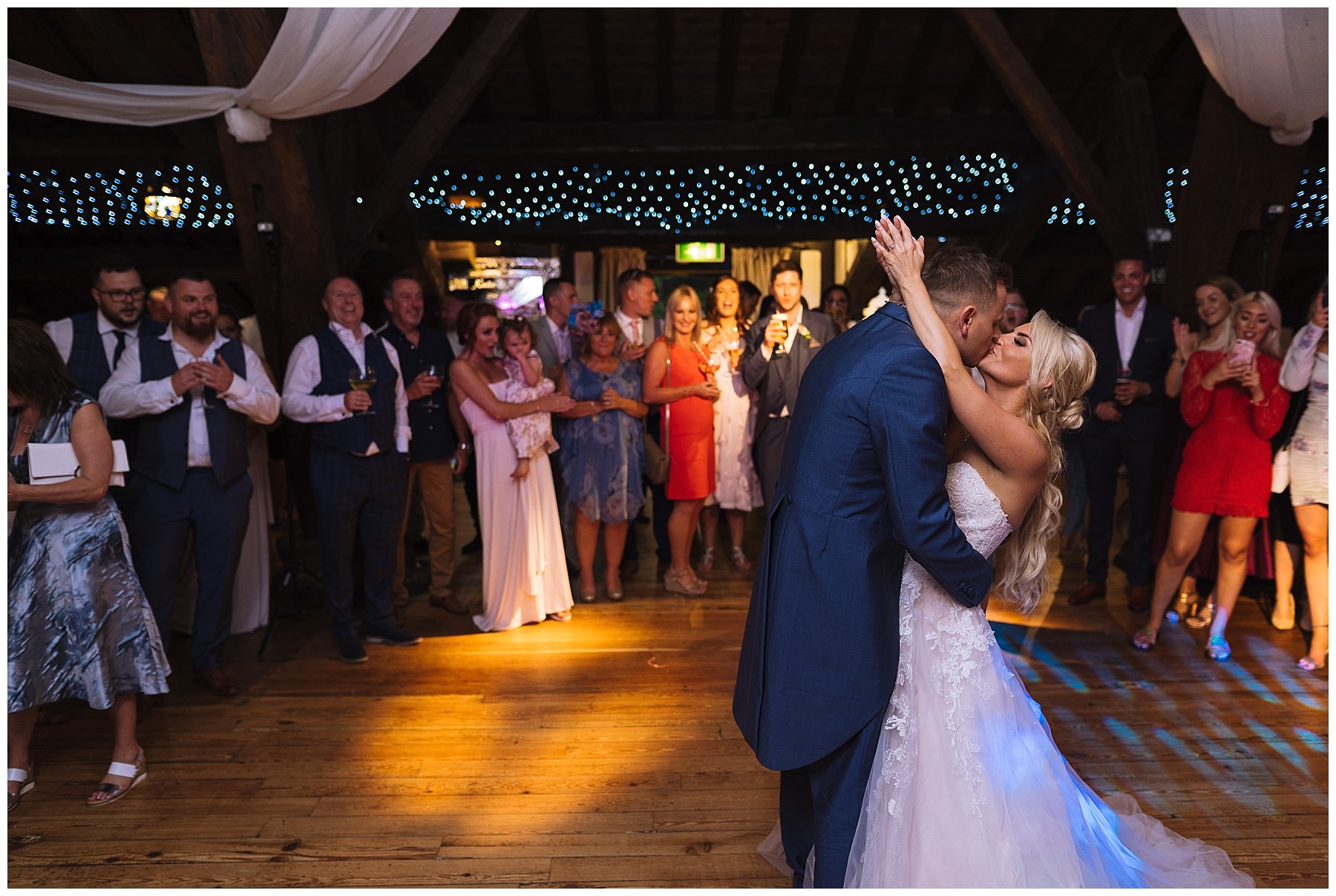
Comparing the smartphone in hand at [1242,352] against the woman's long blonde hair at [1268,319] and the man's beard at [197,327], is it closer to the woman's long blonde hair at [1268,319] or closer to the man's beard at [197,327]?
the woman's long blonde hair at [1268,319]

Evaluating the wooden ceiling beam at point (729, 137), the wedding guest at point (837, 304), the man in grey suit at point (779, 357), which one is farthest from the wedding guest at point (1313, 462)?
the wooden ceiling beam at point (729, 137)

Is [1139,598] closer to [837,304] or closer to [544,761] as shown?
[837,304]

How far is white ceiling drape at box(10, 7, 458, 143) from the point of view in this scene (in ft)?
12.8

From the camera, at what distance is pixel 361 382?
377cm

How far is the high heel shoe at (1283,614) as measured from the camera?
432 cm

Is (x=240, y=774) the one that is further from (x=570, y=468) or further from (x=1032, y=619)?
(x=1032, y=619)

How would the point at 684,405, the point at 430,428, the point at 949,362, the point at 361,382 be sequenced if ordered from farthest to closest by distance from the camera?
the point at 684,405
the point at 430,428
the point at 361,382
the point at 949,362

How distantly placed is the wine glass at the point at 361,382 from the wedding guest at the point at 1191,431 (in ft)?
11.5

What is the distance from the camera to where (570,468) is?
475 cm

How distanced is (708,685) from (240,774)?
1.67 metres

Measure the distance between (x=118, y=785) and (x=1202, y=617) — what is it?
4427 millimetres

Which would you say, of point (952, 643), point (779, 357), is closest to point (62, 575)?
point (952, 643)

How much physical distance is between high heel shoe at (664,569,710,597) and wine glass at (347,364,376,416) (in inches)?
71.9

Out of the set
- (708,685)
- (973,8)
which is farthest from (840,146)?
(708,685)
